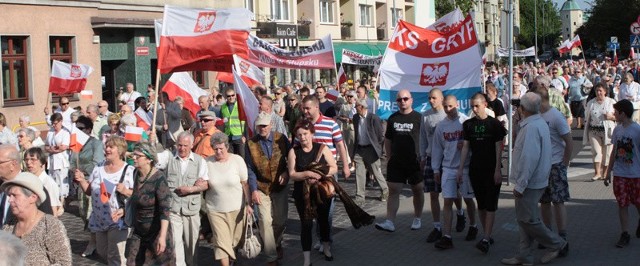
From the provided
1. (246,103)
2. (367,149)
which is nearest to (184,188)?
(246,103)

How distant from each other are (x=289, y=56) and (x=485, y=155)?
342 inches

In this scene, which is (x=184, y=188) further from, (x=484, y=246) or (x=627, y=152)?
(x=627, y=152)

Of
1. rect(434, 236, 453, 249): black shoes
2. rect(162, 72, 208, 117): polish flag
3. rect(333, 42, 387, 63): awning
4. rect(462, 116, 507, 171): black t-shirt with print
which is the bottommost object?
rect(434, 236, 453, 249): black shoes

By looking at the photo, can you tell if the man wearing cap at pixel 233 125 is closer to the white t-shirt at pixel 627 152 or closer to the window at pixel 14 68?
the white t-shirt at pixel 627 152

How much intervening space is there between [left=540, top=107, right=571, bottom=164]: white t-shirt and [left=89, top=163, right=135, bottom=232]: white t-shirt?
440 cm

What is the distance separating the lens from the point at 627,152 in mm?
10180

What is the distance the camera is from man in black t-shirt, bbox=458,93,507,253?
9.83 metres

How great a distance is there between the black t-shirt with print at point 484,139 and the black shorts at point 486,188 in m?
0.07

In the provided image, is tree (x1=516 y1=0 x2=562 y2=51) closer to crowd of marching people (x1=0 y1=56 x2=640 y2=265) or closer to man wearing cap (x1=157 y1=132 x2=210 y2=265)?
crowd of marching people (x1=0 y1=56 x2=640 y2=265)

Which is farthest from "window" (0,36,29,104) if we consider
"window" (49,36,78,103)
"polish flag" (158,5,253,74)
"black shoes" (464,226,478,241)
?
"black shoes" (464,226,478,241)

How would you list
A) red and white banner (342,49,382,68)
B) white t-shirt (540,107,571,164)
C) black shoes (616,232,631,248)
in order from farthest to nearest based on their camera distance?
red and white banner (342,49,382,68), black shoes (616,232,631,248), white t-shirt (540,107,571,164)

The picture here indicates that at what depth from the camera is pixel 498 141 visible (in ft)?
32.3

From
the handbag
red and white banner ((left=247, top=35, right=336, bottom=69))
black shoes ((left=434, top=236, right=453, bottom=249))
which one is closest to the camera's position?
the handbag

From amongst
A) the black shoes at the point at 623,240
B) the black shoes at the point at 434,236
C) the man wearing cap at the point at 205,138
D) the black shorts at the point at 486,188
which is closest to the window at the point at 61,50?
the man wearing cap at the point at 205,138
